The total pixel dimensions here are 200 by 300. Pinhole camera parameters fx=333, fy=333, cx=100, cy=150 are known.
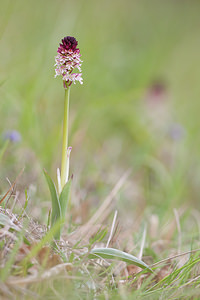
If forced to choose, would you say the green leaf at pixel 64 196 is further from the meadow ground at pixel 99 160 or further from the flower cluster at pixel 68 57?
the flower cluster at pixel 68 57

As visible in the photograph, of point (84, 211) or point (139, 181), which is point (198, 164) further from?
point (84, 211)

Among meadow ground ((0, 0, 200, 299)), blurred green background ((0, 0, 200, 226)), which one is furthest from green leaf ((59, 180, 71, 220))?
blurred green background ((0, 0, 200, 226))

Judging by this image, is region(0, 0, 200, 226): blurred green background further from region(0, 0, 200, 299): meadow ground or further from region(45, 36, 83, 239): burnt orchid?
region(45, 36, 83, 239): burnt orchid

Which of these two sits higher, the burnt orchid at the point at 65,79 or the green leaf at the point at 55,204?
the burnt orchid at the point at 65,79

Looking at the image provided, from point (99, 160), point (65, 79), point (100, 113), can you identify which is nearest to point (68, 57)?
point (65, 79)

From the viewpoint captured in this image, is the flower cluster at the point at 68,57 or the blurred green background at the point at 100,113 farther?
the blurred green background at the point at 100,113

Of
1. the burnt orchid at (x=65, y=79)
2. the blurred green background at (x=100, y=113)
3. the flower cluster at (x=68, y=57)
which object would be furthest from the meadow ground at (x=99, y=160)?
the flower cluster at (x=68, y=57)

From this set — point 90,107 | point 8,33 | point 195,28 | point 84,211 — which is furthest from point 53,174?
point 195,28
